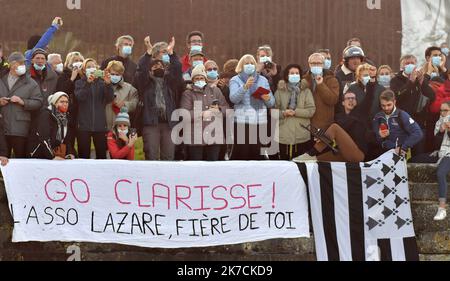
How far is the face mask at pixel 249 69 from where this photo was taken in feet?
50.6

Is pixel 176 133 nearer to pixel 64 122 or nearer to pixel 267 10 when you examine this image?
pixel 64 122

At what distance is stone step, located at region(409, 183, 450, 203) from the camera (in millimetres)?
14906

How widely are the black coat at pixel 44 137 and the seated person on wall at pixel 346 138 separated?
308 centimetres

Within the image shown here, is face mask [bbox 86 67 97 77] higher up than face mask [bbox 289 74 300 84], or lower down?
higher up

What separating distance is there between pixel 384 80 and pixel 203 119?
109 inches

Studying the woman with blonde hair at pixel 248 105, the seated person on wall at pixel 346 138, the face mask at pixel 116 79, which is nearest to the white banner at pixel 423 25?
the seated person on wall at pixel 346 138

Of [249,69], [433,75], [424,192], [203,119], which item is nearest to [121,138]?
[203,119]

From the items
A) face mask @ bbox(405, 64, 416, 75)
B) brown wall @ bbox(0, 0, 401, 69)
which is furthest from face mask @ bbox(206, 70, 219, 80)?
brown wall @ bbox(0, 0, 401, 69)

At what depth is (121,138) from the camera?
14.9 meters

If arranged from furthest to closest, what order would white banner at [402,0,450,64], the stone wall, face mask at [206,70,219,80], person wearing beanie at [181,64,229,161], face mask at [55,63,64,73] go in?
1. white banner at [402,0,450,64]
2. face mask at [55,63,64,73]
3. face mask at [206,70,219,80]
4. person wearing beanie at [181,64,229,161]
5. the stone wall

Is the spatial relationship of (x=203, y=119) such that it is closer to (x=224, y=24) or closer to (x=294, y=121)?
(x=294, y=121)

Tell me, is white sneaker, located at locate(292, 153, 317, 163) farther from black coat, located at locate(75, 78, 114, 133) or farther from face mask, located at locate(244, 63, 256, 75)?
black coat, located at locate(75, 78, 114, 133)

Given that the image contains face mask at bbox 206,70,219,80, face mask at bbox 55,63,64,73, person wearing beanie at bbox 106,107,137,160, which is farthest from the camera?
face mask at bbox 55,63,64,73

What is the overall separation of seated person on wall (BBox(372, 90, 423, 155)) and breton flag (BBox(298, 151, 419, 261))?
0.84ft
